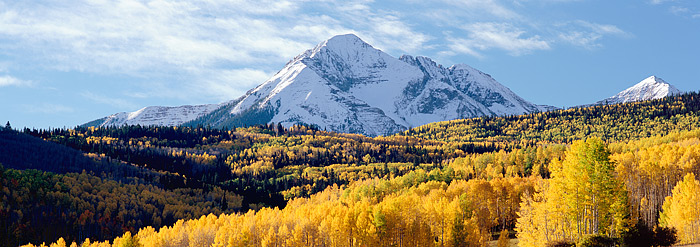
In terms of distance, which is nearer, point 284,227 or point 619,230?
point 619,230

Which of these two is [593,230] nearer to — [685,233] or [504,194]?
[685,233]

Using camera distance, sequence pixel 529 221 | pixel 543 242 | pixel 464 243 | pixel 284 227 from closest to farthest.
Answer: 1. pixel 543 242
2. pixel 529 221
3. pixel 464 243
4. pixel 284 227

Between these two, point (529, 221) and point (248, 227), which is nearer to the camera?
point (529, 221)

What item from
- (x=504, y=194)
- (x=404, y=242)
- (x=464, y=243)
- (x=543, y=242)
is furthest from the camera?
(x=504, y=194)

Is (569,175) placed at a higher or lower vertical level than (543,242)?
higher

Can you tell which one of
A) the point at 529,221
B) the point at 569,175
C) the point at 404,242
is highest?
the point at 569,175

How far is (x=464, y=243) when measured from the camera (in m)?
108

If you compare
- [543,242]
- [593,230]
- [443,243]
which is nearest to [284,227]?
[443,243]

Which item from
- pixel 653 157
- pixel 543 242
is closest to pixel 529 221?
pixel 543 242

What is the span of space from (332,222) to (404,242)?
15.6m

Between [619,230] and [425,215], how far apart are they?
53.4 meters

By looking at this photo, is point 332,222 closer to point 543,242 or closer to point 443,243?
point 443,243

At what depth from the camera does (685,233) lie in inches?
3580

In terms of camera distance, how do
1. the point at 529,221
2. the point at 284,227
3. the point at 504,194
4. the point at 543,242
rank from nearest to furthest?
the point at 543,242, the point at 529,221, the point at 284,227, the point at 504,194
